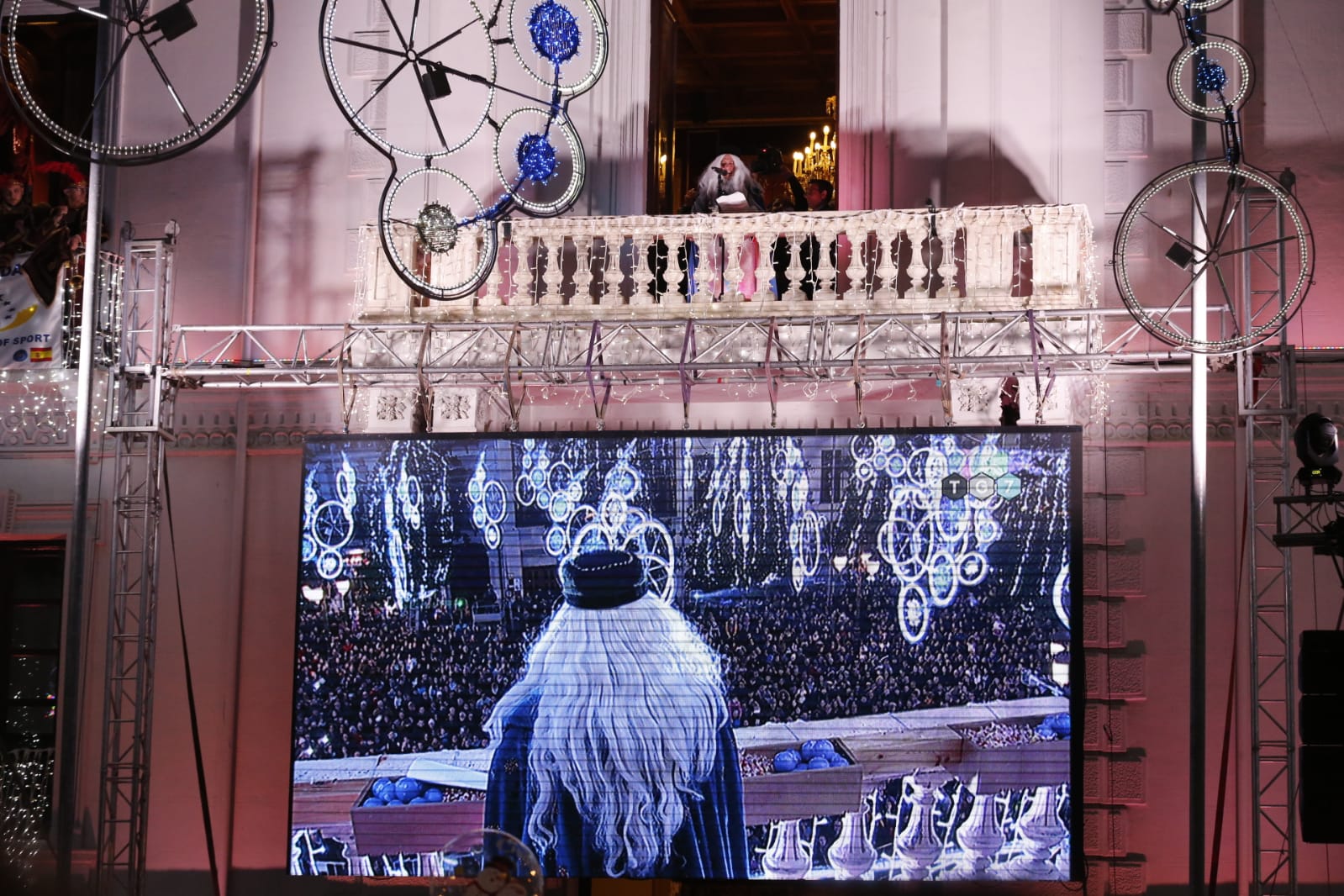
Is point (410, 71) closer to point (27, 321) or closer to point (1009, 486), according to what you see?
point (27, 321)

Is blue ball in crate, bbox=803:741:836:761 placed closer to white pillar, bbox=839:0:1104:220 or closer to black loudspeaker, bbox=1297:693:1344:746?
black loudspeaker, bbox=1297:693:1344:746

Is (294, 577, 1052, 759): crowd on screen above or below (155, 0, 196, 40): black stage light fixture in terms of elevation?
below

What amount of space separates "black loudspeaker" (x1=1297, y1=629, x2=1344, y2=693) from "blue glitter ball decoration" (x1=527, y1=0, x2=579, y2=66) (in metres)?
4.73

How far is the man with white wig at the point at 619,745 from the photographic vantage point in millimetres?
8750

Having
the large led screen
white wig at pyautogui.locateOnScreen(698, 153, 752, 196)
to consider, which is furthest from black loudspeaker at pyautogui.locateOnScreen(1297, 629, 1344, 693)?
white wig at pyautogui.locateOnScreen(698, 153, 752, 196)

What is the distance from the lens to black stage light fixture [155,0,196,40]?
203 inches

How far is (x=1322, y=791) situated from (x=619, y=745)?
377 centimetres

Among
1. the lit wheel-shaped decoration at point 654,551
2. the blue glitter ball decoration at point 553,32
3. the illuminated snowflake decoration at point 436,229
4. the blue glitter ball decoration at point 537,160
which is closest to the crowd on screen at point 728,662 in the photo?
the lit wheel-shaped decoration at point 654,551

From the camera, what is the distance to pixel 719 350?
30.2 feet

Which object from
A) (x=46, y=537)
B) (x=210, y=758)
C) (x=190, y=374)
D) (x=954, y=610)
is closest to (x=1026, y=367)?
(x=954, y=610)

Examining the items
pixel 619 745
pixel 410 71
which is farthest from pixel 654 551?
pixel 410 71

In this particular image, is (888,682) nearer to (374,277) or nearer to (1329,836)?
(1329,836)

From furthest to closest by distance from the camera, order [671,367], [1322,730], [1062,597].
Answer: [671,367] → [1062,597] → [1322,730]

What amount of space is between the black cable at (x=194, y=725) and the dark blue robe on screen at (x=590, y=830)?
92.6 inches
